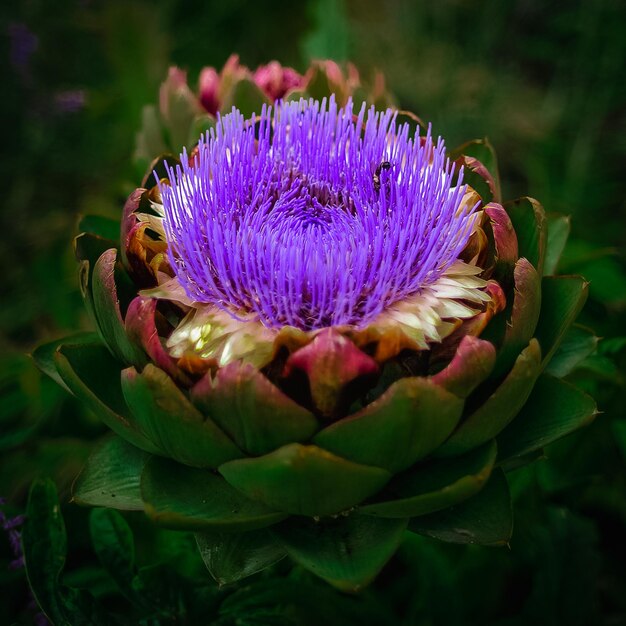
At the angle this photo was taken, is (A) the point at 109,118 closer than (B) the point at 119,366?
No

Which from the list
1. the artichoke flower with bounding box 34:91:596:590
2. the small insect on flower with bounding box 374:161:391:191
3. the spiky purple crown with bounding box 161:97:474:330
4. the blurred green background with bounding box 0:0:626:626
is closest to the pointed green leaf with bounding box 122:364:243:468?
the artichoke flower with bounding box 34:91:596:590

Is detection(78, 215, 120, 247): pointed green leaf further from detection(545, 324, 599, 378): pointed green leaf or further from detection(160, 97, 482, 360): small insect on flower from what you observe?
detection(545, 324, 599, 378): pointed green leaf

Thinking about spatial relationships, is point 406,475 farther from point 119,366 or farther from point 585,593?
point 585,593

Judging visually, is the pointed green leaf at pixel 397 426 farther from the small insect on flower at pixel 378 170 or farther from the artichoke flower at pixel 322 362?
the small insect on flower at pixel 378 170

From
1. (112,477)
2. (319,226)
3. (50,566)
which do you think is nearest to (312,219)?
(319,226)

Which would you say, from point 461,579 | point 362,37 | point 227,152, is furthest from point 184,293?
point 362,37

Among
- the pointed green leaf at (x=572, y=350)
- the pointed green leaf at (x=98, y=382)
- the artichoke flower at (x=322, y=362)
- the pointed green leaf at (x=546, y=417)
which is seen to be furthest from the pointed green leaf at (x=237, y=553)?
the pointed green leaf at (x=572, y=350)
